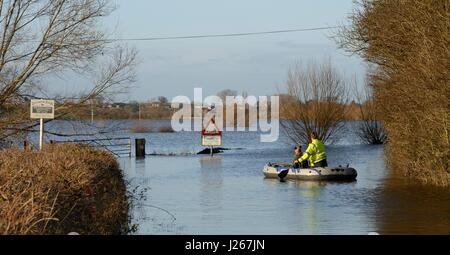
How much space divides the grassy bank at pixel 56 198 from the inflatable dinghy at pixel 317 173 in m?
12.1

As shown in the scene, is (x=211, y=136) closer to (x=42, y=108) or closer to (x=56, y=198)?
(x=42, y=108)

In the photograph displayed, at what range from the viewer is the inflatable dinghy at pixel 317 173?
91.5 feet

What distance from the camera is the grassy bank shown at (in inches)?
363

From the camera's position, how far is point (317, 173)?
92.0 feet

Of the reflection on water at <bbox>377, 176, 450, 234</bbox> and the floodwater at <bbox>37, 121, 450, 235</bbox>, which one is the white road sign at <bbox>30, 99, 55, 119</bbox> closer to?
the floodwater at <bbox>37, 121, 450, 235</bbox>

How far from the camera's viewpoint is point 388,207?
1925 centimetres

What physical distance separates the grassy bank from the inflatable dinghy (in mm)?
12104

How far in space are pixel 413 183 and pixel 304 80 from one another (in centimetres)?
3075

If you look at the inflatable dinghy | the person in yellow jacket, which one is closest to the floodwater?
the inflatable dinghy

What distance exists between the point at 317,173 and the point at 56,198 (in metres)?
18.5

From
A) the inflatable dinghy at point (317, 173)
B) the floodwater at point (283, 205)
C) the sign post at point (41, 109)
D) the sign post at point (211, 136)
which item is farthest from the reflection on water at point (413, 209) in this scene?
the sign post at point (211, 136)

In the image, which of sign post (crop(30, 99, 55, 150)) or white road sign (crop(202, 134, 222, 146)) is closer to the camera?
sign post (crop(30, 99, 55, 150))

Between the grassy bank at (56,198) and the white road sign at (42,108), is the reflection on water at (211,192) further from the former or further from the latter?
the white road sign at (42,108)
